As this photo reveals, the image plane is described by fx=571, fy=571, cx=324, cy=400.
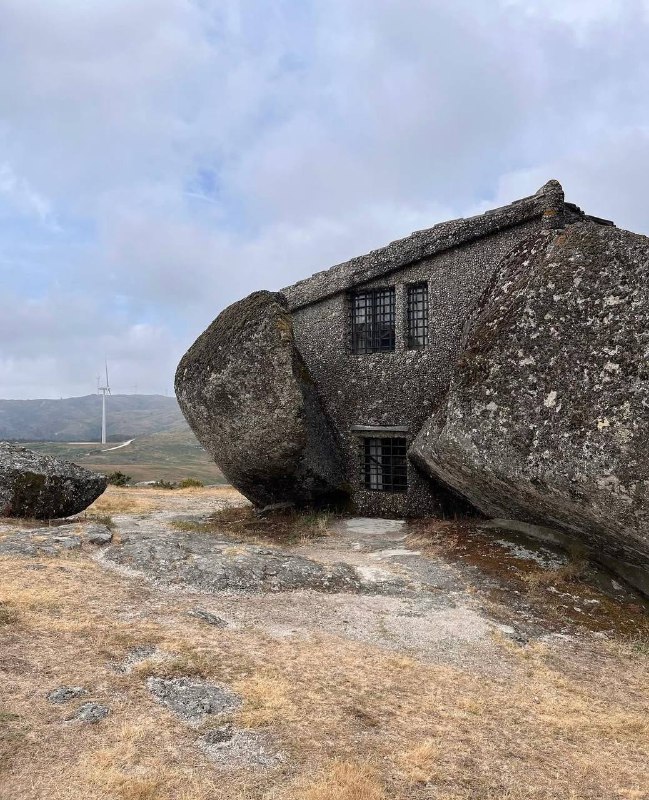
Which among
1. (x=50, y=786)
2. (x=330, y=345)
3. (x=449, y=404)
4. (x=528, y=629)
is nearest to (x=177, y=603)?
(x=50, y=786)

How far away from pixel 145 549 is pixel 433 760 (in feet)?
25.2

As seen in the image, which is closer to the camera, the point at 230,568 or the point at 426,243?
the point at 230,568

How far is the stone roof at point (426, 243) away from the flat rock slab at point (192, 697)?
12.2 m

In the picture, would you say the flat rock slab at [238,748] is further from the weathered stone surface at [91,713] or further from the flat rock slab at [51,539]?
the flat rock slab at [51,539]

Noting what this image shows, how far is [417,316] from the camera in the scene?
645 inches

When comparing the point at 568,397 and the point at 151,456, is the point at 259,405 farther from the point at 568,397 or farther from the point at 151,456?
the point at 151,456

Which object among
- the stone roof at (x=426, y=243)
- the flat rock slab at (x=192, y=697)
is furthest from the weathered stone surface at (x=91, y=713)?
the stone roof at (x=426, y=243)

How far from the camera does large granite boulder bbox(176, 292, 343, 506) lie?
14.2 m

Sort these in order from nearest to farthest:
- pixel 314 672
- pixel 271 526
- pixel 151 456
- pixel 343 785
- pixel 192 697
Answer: pixel 343 785, pixel 192 697, pixel 314 672, pixel 271 526, pixel 151 456

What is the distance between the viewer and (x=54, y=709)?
5.30 meters

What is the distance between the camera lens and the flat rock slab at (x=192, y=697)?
216 inches

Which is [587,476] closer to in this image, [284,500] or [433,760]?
[433,760]

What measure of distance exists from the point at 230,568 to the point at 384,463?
7.43m

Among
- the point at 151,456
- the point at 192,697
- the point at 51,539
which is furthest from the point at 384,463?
the point at 151,456
